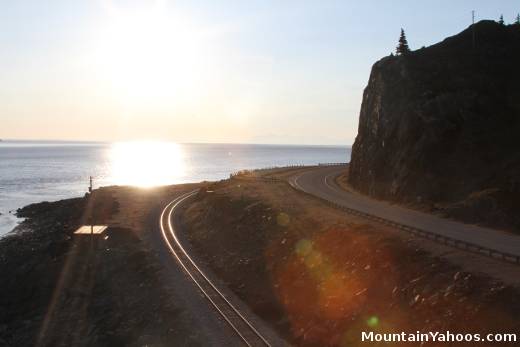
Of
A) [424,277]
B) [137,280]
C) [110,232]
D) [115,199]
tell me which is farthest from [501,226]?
[115,199]

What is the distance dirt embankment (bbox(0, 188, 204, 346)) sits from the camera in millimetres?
25922

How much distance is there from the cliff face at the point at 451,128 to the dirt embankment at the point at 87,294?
69.9ft

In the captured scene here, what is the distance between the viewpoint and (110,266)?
123 feet

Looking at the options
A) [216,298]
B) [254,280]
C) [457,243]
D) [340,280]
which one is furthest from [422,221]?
[216,298]

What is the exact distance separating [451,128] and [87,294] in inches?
1296

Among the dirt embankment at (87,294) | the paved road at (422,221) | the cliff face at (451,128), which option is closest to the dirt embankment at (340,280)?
the paved road at (422,221)

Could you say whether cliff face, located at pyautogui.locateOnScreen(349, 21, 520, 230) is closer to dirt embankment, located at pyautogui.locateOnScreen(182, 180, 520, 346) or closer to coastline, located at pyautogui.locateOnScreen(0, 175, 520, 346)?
coastline, located at pyautogui.locateOnScreen(0, 175, 520, 346)

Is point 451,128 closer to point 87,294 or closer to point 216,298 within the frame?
point 216,298

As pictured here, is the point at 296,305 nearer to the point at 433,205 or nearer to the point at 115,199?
the point at 433,205

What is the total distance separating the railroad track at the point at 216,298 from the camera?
887 inches

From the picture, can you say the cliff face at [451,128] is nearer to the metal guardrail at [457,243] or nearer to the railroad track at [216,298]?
the metal guardrail at [457,243]

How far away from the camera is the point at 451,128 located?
4641 cm

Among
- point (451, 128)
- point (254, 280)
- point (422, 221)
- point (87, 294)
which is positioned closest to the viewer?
point (254, 280)

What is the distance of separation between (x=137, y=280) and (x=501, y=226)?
22960 millimetres
